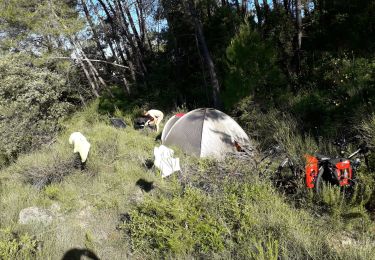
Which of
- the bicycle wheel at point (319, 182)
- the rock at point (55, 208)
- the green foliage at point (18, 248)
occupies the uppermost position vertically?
the green foliage at point (18, 248)

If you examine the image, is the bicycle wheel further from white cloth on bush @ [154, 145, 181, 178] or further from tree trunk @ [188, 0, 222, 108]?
tree trunk @ [188, 0, 222, 108]

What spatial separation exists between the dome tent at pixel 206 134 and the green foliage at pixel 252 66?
4.42 ft

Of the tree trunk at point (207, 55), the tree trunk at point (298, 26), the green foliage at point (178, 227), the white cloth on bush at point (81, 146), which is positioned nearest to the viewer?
the green foliage at point (178, 227)

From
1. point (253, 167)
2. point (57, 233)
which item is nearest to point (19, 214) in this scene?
point (57, 233)

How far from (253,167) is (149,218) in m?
1.99

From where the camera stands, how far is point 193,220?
160 inches

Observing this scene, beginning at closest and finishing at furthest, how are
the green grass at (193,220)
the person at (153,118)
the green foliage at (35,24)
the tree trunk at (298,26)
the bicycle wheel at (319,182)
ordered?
the green grass at (193,220) < the bicycle wheel at (319,182) < the tree trunk at (298,26) < the person at (153,118) < the green foliage at (35,24)

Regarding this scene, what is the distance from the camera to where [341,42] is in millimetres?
10859

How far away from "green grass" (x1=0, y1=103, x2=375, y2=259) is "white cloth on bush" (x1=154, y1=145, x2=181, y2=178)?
173 millimetres

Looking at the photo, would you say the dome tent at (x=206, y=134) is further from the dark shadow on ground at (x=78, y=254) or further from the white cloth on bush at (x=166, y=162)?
the dark shadow on ground at (x=78, y=254)

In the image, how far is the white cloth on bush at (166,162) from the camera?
5945 mm

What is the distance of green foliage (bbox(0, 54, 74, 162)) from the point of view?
33.0 feet

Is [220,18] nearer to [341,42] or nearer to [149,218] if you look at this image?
[341,42]

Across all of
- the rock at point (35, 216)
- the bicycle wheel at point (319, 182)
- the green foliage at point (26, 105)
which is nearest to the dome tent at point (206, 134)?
the bicycle wheel at point (319, 182)
